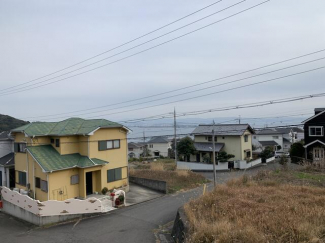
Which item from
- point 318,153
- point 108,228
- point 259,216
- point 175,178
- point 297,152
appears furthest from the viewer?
→ point 297,152

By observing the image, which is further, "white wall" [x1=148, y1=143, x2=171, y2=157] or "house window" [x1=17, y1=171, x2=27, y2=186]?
"white wall" [x1=148, y1=143, x2=171, y2=157]

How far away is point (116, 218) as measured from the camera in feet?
49.2

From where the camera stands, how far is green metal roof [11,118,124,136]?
1941cm

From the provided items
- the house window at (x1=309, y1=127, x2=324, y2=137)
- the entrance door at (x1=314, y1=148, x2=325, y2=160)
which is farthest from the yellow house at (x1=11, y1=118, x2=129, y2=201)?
the entrance door at (x1=314, y1=148, x2=325, y2=160)

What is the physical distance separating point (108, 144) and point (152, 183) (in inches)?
188

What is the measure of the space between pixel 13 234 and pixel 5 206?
5662 mm

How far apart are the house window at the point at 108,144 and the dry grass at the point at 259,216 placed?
35.6ft

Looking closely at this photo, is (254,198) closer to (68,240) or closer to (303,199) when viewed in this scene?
(303,199)

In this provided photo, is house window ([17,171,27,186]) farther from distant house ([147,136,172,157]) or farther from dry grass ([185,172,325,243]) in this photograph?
distant house ([147,136,172,157])

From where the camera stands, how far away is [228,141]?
34594 mm

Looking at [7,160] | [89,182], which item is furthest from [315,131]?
[7,160]

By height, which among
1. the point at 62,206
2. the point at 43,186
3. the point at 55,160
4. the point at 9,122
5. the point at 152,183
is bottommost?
the point at 152,183

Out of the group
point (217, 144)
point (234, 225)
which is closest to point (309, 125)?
point (217, 144)

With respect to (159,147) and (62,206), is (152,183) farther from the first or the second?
(159,147)
